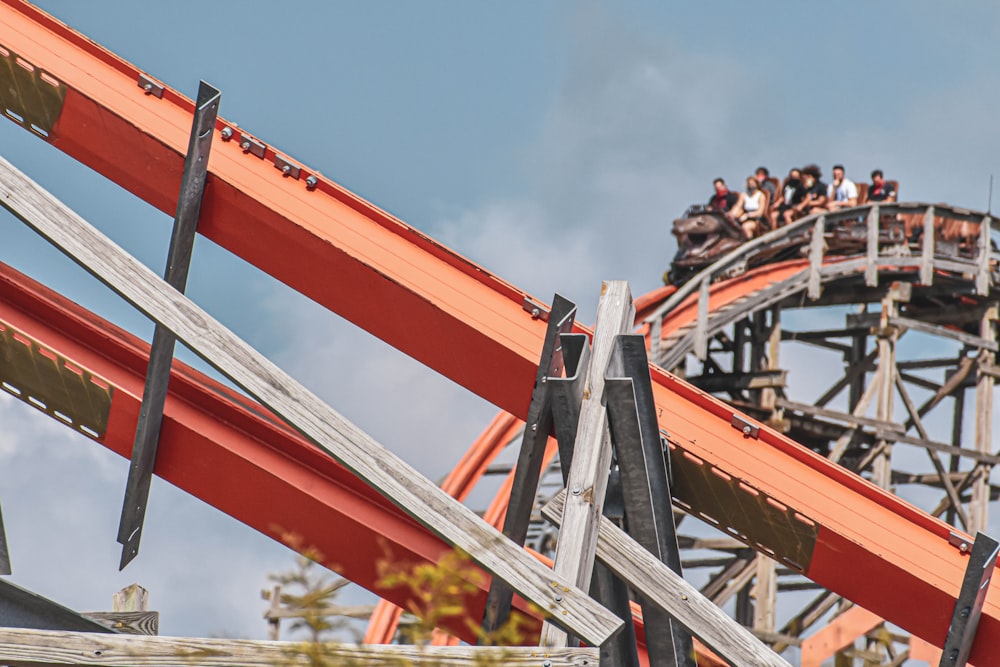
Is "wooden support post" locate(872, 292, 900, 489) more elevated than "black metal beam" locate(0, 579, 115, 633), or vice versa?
"wooden support post" locate(872, 292, 900, 489)

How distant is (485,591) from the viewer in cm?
525

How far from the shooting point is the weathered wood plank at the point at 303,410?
358 cm

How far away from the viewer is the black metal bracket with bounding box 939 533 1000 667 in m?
4.98

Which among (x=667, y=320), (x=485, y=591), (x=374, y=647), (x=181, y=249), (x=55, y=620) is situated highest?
(x=667, y=320)

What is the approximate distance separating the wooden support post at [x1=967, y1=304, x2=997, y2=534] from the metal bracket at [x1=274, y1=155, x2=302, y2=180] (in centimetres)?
1197

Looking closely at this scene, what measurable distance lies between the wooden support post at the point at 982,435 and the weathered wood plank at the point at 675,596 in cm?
1242

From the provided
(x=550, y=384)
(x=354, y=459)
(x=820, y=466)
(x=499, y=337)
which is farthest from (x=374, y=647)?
(x=820, y=466)

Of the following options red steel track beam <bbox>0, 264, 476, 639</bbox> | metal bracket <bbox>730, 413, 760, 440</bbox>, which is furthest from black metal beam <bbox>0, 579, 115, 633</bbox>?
metal bracket <bbox>730, 413, 760, 440</bbox>

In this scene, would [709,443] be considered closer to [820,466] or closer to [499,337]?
[820,466]

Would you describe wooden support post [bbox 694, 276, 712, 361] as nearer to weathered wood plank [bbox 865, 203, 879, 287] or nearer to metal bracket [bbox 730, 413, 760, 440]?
weathered wood plank [bbox 865, 203, 879, 287]

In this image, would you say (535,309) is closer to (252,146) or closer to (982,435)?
(252,146)

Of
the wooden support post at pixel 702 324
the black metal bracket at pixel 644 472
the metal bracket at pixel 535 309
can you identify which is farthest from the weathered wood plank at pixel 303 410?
the wooden support post at pixel 702 324

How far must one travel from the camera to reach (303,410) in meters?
3.84

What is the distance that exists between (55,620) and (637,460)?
6.25 ft
